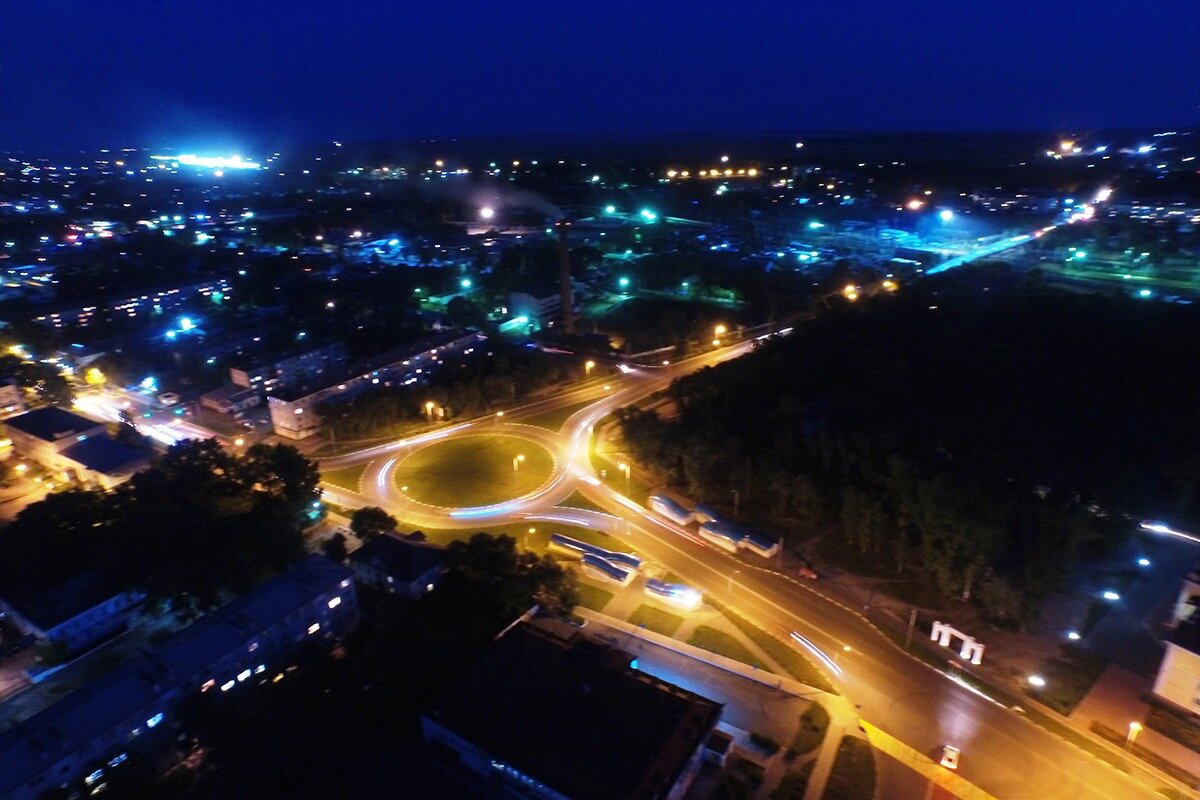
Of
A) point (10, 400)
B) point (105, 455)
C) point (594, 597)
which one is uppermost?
point (10, 400)

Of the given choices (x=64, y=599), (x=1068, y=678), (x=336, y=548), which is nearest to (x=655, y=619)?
(x=336, y=548)

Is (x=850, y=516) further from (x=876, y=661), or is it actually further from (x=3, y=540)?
(x=3, y=540)

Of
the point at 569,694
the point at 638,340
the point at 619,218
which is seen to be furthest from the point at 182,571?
the point at 619,218

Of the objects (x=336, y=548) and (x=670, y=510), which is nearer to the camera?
(x=336, y=548)

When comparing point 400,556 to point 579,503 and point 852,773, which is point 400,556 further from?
point 852,773

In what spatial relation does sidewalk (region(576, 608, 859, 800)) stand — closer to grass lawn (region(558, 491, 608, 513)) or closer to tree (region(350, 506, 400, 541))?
grass lawn (region(558, 491, 608, 513))

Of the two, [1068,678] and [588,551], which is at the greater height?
[588,551]

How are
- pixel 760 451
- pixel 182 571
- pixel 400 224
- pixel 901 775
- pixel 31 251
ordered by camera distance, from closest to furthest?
1. pixel 901 775
2. pixel 182 571
3. pixel 760 451
4. pixel 31 251
5. pixel 400 224
